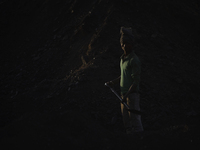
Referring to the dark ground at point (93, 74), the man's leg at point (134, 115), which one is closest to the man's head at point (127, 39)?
the man's leg at point (134, 115)

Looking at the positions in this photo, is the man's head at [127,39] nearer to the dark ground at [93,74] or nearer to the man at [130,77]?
the man at [130,77]

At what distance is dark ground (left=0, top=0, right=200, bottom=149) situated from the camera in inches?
132

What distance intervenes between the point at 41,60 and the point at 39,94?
2541mm

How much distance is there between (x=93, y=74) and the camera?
6316 mm

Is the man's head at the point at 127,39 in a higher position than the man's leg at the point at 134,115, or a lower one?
higher

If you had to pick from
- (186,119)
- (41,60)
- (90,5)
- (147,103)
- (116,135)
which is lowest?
(186,119)

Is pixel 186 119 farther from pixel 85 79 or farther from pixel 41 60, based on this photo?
pixel 41 60

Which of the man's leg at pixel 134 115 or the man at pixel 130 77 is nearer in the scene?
the man at pixel 130 77

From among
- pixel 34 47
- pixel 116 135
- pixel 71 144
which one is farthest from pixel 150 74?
pixel 34 47

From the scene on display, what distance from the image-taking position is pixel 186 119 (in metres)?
5.34

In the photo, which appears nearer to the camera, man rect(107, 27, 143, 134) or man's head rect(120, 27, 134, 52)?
man rect(107, 27, 143, 134)

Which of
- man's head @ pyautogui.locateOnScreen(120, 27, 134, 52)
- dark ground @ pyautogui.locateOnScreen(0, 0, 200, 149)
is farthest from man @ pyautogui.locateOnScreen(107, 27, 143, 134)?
dark ground @ pyautogui.locateOnScreen(0, 0, 200, 149)

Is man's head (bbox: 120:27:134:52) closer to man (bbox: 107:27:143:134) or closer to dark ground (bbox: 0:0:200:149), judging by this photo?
man (bbox: 107:27:143:134)

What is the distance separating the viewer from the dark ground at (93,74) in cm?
336
